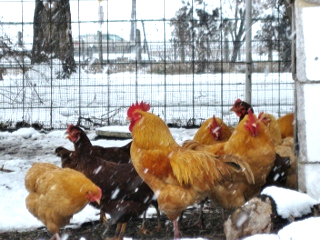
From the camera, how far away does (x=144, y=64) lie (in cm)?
998

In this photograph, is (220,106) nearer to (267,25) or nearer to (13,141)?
(267,25)

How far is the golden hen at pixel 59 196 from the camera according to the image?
177 inches

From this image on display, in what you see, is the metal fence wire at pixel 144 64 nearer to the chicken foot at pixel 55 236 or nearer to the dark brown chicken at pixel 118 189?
the dark brown chicken at pixel 118 189

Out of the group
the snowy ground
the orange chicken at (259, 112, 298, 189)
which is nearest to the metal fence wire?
the snowy ground

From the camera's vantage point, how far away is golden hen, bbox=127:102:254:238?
14.8 ft

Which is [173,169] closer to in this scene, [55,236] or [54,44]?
[55,236]

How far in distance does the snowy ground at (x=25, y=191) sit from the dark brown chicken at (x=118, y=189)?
0.70 meters

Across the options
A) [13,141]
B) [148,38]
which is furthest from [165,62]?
[13,141]

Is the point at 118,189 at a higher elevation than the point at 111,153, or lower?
lower

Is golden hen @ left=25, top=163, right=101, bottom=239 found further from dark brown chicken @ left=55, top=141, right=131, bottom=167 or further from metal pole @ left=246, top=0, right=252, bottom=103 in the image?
metal pole @ left=246, top=0, right=252, bottom=103

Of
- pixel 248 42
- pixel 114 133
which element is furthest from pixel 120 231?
pixel 114 133

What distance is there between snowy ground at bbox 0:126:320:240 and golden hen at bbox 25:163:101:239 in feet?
2.51

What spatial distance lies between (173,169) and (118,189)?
673 mm

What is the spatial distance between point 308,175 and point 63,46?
254 inches
